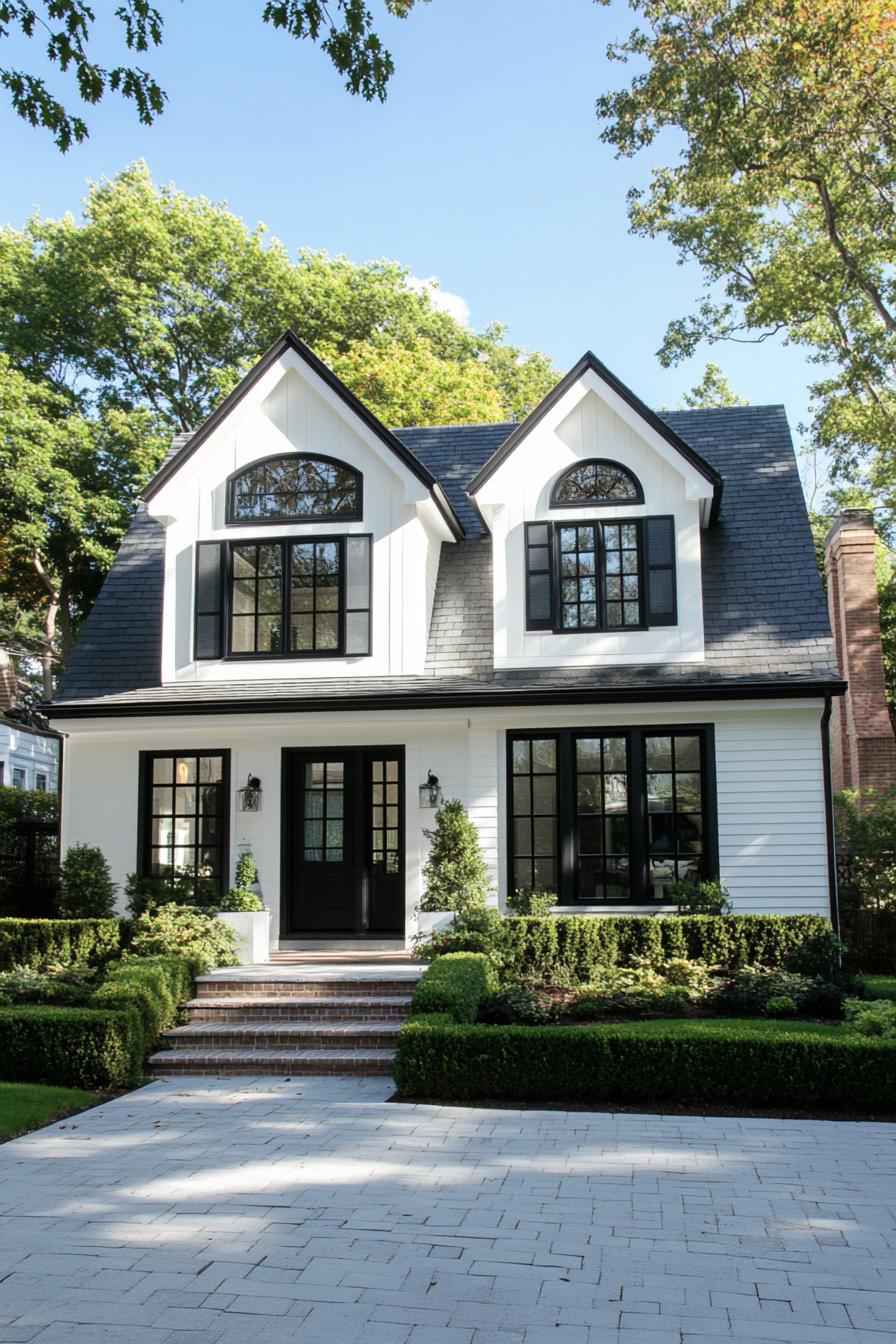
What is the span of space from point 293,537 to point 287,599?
0.84 metres

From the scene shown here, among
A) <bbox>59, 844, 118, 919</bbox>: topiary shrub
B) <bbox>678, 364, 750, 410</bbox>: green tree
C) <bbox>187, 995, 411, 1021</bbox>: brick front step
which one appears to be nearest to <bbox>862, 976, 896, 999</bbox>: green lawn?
<bbox>187, 995, 411, 1021</bbox>: brick front step

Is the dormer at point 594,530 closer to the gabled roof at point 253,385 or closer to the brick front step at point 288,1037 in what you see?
the gabled roof at point 253,385

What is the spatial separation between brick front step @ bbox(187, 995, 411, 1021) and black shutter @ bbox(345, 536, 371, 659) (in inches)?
190

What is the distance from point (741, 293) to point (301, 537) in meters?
14.4

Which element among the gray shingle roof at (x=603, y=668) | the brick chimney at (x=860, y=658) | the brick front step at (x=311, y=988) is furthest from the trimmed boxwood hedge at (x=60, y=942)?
the brick chimney at (x=860, y=658)

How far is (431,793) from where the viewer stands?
45.5ft

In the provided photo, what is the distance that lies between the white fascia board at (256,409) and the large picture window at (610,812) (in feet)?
15.1

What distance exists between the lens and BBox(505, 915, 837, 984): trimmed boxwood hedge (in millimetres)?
12180

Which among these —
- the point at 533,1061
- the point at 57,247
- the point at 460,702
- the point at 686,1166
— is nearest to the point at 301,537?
the point at 460,702

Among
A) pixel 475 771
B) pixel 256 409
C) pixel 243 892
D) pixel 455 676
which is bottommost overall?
pixel 243 892

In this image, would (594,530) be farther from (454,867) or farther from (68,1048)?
(68,1048)

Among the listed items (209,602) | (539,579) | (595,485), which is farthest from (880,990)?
(209,602)

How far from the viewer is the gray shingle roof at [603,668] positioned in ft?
44.7

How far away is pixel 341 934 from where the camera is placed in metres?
14.1
